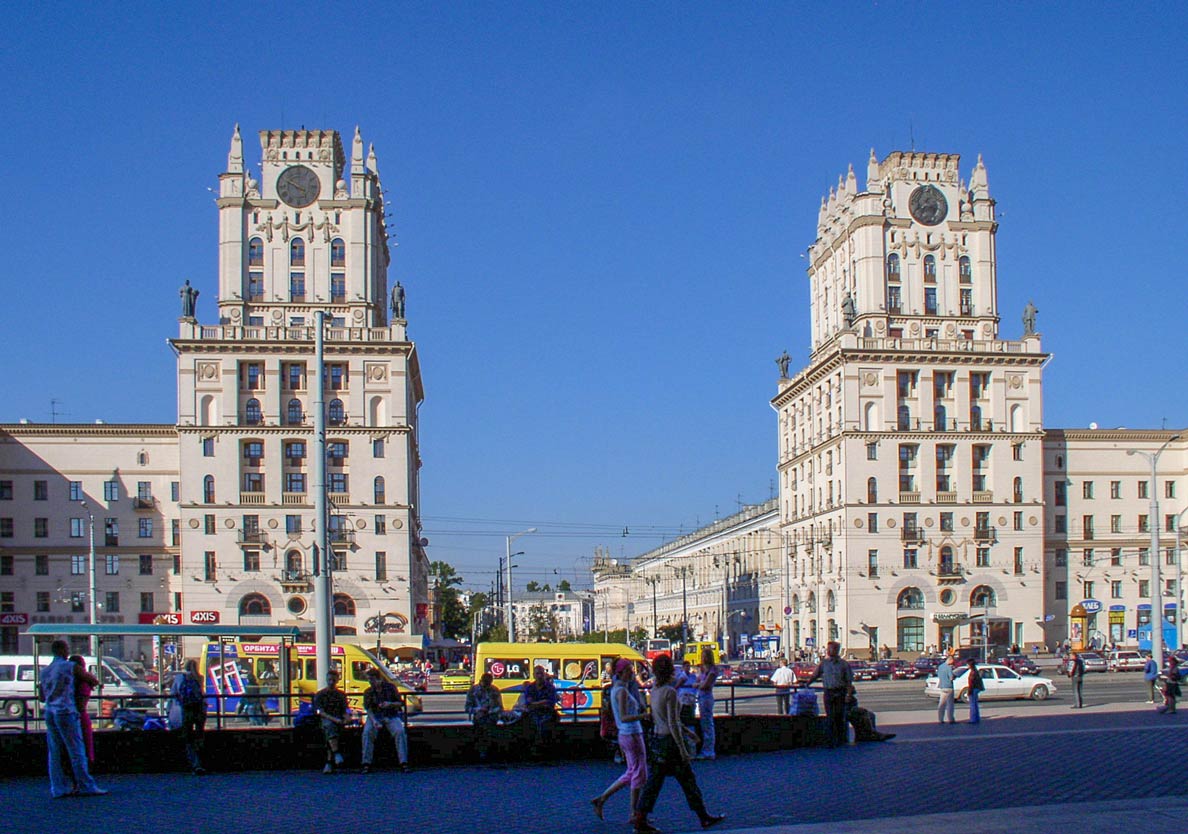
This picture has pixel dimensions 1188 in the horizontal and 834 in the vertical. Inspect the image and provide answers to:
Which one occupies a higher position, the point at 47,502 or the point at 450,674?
the point at 47,502

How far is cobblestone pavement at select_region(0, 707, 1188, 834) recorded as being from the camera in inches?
603

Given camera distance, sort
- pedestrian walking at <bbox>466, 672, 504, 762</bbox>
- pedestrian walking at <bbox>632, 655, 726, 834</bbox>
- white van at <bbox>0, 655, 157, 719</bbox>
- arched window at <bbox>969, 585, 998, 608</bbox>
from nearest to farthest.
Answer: pedestrian walking at <bbox>632, 655, 726, 834</bbox> → pedestrian walking at <bbox>466, 672, 504, 762</bbox> → white van at <bbox>0, 655, 157, 719</bbox> → arched window at <bbox>969, 585, 998, 608</bbox>

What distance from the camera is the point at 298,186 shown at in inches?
3479

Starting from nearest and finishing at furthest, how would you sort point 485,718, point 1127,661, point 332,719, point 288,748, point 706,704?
point 332,719, point 288,748, point 485,718, point 706,704, point 1127,661

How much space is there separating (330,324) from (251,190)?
34.3 ft

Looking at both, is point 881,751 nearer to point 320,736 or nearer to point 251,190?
point 320,736

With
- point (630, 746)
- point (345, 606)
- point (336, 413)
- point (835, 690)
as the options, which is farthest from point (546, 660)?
point (336, 413)

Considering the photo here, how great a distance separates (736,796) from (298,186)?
76.4m

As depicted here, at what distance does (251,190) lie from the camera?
288 ft

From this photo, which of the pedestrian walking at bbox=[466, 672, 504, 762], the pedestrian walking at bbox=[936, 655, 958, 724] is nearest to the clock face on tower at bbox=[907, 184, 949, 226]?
the pedestrian walking at bbox=[936, 655, 958, 724]

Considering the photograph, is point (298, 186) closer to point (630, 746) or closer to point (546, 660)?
point (546, 660)

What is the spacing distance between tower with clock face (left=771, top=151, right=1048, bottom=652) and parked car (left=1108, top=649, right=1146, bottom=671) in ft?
47.4

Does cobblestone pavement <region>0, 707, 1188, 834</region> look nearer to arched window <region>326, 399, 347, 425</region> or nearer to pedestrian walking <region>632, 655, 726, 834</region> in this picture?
pedestrian walking <region>632, 655, 726, 834</region>

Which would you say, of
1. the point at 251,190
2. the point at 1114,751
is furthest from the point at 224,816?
the point at 251,190
